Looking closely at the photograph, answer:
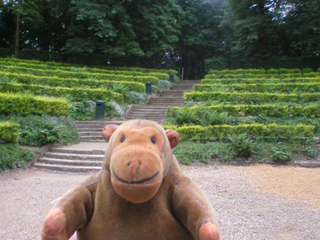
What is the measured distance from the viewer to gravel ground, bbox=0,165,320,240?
3926mm

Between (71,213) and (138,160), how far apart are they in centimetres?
64

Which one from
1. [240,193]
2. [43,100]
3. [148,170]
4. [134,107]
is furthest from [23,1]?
[148,170]

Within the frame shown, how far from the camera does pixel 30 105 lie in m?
10.0

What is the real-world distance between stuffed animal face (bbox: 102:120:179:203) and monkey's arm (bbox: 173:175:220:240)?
207mm

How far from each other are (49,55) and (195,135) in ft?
81.2

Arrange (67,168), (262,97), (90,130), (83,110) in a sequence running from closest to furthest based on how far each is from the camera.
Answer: (67,168) < (90,130) < (83,110) < (262,97)

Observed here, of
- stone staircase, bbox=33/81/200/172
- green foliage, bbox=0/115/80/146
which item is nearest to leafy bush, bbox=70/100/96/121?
stone staircase, bbox=33/81/200/172

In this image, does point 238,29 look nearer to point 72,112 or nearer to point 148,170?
point 72,112

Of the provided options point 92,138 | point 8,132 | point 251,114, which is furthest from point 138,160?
point 251,114

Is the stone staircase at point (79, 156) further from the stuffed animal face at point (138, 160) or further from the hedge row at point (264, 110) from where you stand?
the stuffed animal face at point (138, 160)

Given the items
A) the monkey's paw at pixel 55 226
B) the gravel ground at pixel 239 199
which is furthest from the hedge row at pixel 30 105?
the monkey's paw at pixel 55 226

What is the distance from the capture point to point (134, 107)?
1567 cm

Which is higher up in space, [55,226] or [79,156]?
[55,226]

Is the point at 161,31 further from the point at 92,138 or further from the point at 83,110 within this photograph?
the point at 92,138
